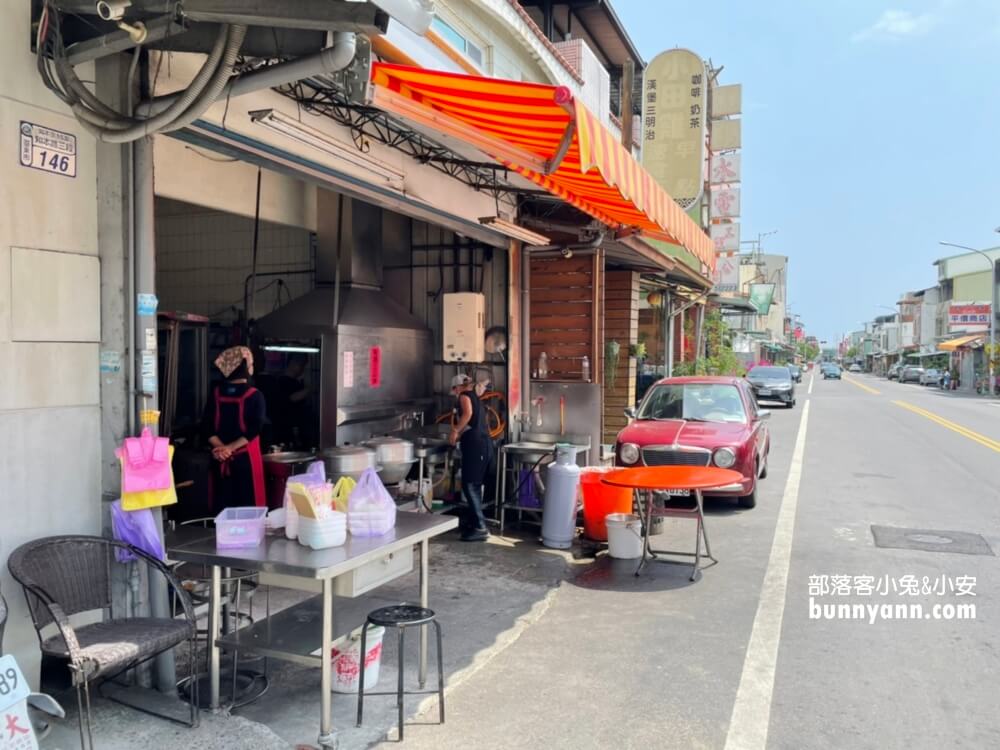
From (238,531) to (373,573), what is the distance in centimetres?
74

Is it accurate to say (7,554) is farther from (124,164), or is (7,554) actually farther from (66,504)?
(124,164)

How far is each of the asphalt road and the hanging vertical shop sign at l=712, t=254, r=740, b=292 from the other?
44.9 feet

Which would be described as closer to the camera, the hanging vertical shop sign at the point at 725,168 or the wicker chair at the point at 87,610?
the wicker chair at the point at 87,610

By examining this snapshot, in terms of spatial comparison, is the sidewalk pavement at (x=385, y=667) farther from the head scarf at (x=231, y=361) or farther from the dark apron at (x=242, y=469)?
the head scarf at (x=231, y=361)

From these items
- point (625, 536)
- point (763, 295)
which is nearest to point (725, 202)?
point (625, 536)

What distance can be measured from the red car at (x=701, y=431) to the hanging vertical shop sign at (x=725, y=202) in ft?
39.3

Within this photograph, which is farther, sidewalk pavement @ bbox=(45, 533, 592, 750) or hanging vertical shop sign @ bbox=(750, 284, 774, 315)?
hanging vertical shop sign @ bbox=(750, 284, 774, 315)

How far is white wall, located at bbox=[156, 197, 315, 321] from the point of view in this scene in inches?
381

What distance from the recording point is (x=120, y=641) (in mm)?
3344

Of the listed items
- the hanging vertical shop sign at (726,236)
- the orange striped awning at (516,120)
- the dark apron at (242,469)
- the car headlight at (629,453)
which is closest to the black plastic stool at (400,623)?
the dark apron at (242,469)

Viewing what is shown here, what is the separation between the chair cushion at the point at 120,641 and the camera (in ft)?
10.3

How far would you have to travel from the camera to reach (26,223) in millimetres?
3502

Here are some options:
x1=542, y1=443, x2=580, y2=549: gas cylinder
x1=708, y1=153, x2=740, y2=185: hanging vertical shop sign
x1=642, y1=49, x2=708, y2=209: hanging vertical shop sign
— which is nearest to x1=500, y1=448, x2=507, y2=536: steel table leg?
x1=542, y1=443, x2=580, y2=549: gas cylinder

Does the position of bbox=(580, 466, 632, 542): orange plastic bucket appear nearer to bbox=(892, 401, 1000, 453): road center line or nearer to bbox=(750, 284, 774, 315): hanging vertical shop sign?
bbox=(892, 401, 1000, 453): road center line
